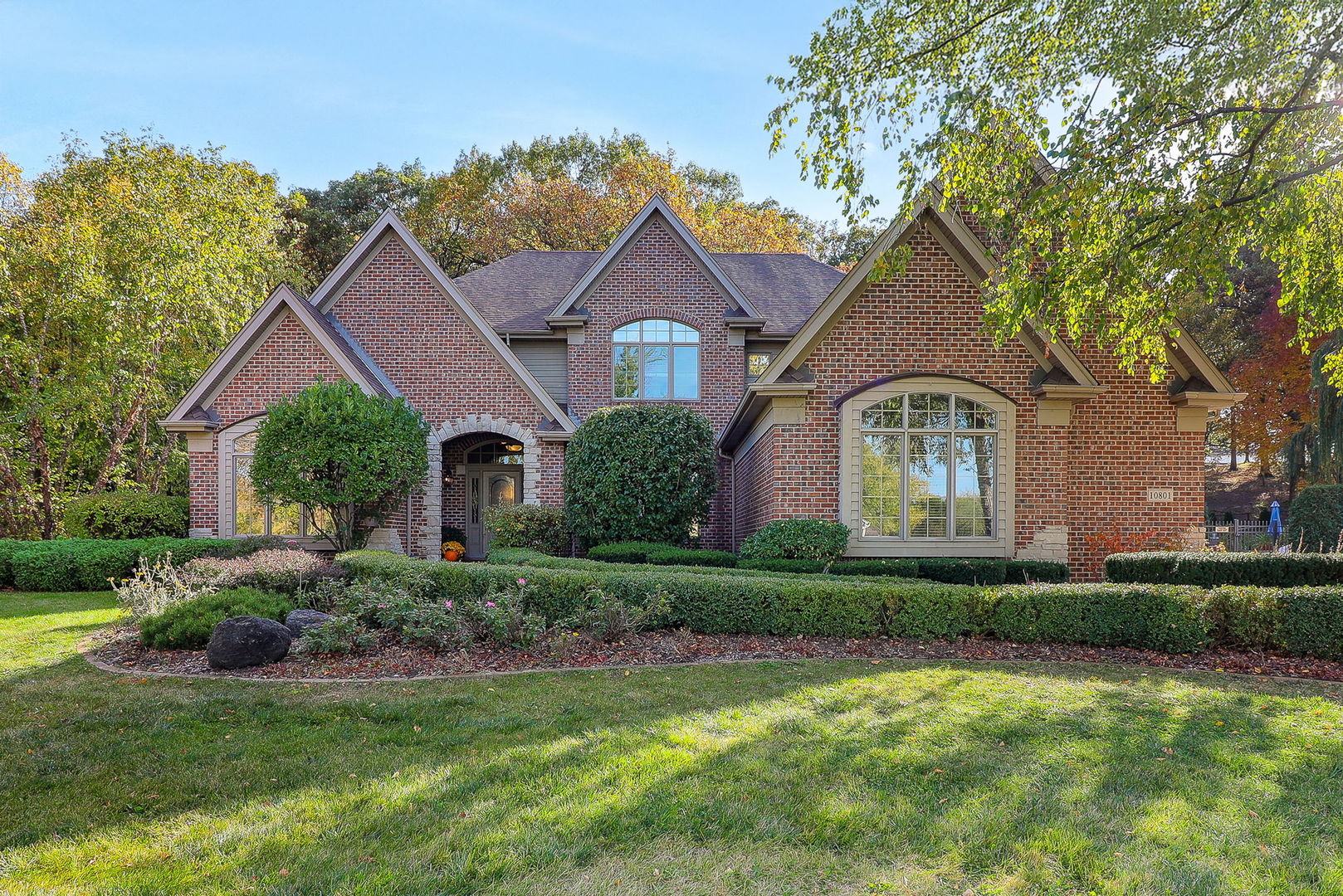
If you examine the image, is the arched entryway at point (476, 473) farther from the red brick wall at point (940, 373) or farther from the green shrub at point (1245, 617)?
the green shrub at point (1245, 617)

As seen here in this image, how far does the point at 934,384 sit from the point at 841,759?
8.25 meters

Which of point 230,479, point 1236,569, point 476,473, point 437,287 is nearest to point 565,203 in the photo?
point 437,287

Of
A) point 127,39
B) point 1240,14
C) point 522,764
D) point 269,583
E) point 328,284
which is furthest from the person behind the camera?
point 328,284

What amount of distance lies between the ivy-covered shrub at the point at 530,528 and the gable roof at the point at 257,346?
147 inches

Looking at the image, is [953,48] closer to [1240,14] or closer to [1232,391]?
[1240,14]

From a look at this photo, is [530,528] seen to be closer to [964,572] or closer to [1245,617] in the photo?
[964,572]

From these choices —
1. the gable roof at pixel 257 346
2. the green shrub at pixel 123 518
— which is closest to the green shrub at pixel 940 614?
the gable roof at pixel 257 346

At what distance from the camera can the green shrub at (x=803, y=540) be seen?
10.8m

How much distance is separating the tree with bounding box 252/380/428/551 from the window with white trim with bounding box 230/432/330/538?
0.64 metres

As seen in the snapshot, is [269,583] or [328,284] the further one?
[328,284]

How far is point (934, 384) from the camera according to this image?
37.6 feet

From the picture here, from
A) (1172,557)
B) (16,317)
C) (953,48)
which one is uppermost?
(953,48)

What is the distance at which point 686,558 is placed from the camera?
466 inches

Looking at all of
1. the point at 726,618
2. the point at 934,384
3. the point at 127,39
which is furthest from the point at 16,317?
the point at 934,384
